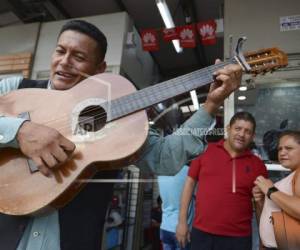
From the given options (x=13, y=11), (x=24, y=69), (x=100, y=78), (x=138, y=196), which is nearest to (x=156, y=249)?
(x=138, y=196)

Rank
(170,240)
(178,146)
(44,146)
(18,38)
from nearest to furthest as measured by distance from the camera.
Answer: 1. (44,146)
2. (178,146)
3. (170,240)
4. (18,38)

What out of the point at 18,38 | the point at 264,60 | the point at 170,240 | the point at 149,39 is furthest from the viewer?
the point at 18,38

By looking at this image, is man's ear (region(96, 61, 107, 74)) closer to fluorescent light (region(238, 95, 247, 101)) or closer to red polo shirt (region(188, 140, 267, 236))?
red polo shirt (region(188, 140, 267, 236))

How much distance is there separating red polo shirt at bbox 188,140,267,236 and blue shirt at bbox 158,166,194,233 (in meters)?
0.33

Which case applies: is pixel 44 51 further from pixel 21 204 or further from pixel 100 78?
pixel 21 204

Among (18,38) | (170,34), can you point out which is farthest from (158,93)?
(18,38)

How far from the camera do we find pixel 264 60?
3.36 ft

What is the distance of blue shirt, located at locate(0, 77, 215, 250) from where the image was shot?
787mm

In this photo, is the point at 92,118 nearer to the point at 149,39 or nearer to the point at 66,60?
the point at 66,60

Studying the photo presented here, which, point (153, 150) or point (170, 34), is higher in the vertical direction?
point (170, 34)

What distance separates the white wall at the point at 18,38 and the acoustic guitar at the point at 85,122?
299 centimetres

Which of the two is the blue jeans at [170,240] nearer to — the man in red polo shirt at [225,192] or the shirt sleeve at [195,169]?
the man in red polo shirt at [225,192]

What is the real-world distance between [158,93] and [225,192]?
1.02 meters

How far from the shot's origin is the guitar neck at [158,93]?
0.90 metres
